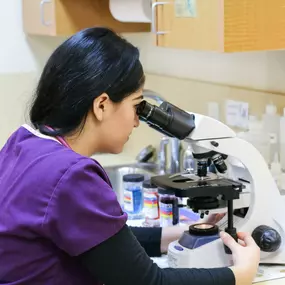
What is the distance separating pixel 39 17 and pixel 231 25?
1.34 m

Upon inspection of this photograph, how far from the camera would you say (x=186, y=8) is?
5.79ft

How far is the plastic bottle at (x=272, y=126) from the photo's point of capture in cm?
195

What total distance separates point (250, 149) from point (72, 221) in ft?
1.91

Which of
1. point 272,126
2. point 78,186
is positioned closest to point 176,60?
point 272,126

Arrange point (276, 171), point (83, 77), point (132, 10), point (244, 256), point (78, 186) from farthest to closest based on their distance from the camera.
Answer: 1. point (132, 10)
2. point (276, 171)
3. point (244, 256)
4. point (83, 77)
5. point (78, 186)

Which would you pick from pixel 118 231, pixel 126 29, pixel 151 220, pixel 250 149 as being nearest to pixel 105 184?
pixel 118 231

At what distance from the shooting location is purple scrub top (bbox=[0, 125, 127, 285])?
3.76 feet

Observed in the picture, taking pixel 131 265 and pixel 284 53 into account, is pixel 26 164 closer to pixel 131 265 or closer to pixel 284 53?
pixel 131 265

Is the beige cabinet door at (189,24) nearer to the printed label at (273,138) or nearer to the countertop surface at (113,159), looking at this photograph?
the printed label at (273,138)

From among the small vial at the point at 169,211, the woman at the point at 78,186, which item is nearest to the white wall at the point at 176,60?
the small vial at the point at 169,211

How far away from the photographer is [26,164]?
1.23m

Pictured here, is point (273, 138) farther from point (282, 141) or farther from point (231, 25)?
point (231, 25)

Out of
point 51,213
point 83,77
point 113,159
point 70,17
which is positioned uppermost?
point 70,17

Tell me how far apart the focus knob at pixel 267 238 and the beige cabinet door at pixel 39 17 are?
1.35 meters
